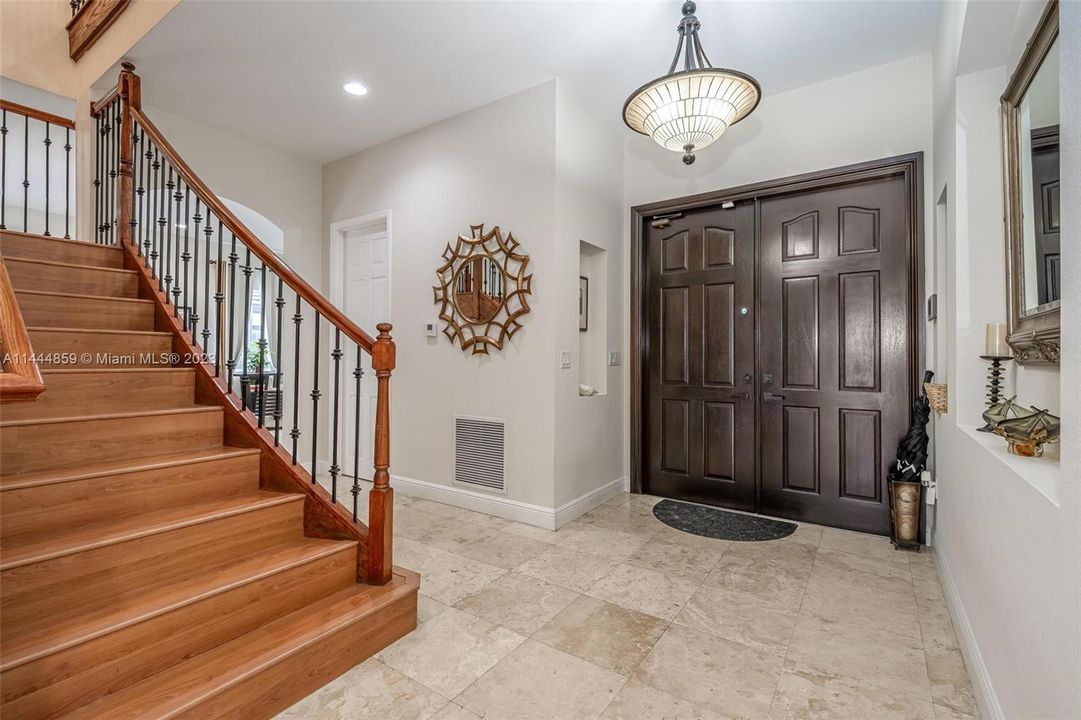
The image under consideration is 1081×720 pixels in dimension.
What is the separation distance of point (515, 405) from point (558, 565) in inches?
45.9

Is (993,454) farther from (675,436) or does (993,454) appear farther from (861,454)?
(675,436)

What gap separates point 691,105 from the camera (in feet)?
7.98

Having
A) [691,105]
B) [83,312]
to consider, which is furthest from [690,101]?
[83,312]

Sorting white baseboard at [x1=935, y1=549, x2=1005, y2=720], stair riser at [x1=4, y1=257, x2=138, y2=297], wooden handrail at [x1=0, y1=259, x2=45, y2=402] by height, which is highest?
stair riser at [x1=4, y1=257, x2=138, y2=297]

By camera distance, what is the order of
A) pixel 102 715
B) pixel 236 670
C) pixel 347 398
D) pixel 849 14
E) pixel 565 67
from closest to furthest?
pixel 102 715
pixel 236 670
pixel 849 14
pixel 565 67
pixel 347 398

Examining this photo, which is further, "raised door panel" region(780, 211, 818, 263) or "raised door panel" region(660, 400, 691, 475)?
"raised door panel" region(660, 400, 691, 475)

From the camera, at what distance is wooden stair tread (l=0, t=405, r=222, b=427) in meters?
1.94

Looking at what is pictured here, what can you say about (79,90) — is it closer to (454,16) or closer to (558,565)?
(454,16)

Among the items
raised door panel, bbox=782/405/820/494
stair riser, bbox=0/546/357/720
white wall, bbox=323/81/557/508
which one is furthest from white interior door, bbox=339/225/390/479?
raised door panel, bbox=782/405/820/494

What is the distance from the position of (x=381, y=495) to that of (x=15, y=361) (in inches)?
50.5

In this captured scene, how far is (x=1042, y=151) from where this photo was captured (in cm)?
164

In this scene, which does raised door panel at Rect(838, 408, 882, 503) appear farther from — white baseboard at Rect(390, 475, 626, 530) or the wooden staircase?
the wooden staircase

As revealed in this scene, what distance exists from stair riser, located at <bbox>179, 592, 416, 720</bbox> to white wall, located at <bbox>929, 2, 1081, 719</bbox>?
2.00m

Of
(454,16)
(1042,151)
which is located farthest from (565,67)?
(1042,151)
